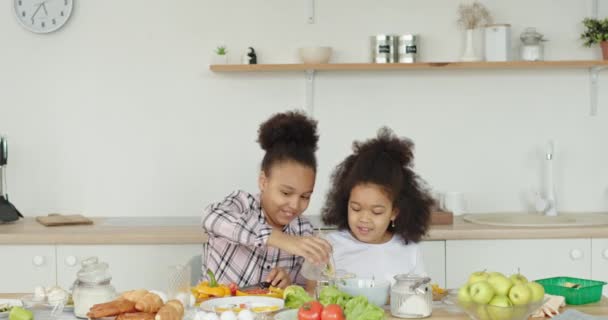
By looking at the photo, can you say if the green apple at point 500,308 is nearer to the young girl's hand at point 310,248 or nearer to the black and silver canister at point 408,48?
the young girl's hand at point 310,248

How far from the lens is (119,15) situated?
384 centimetres

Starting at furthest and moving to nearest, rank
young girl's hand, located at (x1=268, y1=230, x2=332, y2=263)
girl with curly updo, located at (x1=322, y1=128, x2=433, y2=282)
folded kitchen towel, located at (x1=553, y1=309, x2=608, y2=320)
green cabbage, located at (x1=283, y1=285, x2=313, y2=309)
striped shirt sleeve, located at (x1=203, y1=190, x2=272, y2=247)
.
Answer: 1. girl with curly updo, located at (x1=322, y1=128, x2=433, y2=282)
2. striped shirt sleeve, located at (x1=203, y1=190, x2=272, y2=247)
3. young girl's hand, located at (x1=268, y1=230, x2=332, y2=263)
4. green cabbage, located at (x1=283, y1=285, x2=313, y2=309)
5. folded kitchen towel, located at (x1=553, y1=309, x2=608, y2=320)

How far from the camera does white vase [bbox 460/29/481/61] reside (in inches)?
147

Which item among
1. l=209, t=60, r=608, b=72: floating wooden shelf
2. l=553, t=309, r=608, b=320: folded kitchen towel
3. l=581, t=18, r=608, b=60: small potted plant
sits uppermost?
l=581, t=18, r=608, b=60: small potted plant

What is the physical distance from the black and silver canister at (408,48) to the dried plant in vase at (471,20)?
210mm

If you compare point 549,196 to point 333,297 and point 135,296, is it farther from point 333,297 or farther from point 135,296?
point 135,296

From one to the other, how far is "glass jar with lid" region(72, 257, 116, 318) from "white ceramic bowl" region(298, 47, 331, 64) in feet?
6.24

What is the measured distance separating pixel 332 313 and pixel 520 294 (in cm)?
40

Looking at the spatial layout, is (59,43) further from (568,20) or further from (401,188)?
(568,20)

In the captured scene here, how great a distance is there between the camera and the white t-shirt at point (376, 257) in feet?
8.48

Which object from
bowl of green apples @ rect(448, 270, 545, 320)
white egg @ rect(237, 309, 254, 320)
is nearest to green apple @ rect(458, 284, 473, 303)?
bowl of green apples @ rect(448, 270, 545, 320)

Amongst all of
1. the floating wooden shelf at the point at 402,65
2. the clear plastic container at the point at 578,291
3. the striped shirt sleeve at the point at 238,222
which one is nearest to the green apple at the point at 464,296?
the clear plastic container at the point at 578,291

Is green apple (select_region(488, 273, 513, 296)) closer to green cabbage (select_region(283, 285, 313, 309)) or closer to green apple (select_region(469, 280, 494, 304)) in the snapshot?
green apple (select_region(469, 280, 494, 304))

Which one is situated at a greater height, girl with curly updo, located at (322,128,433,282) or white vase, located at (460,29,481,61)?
white vase, located at (460,29,481,61)
